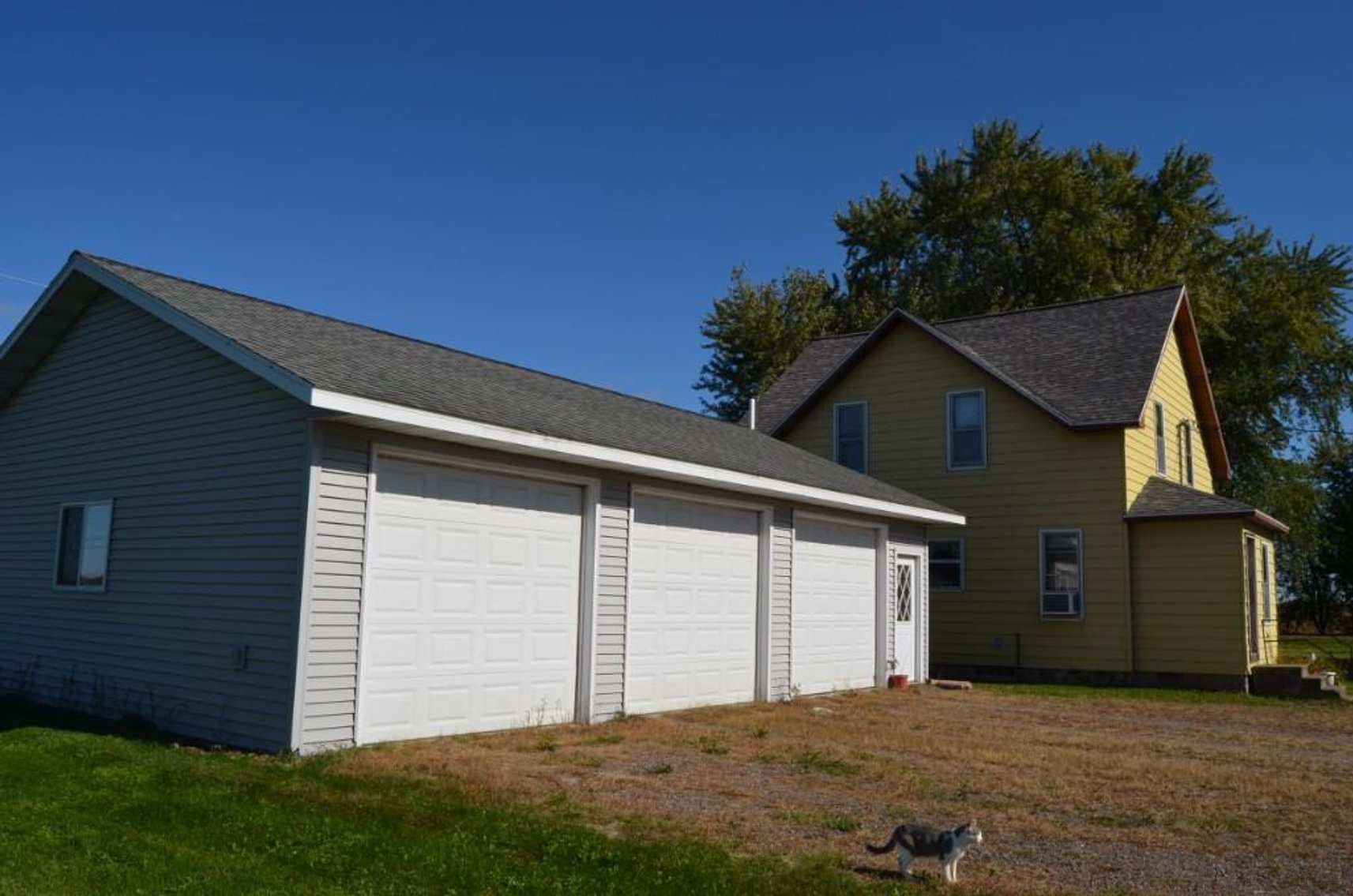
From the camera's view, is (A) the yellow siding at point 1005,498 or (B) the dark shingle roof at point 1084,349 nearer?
(A) the yellow siding at point 1005,498

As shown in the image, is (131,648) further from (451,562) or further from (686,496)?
(686,496)

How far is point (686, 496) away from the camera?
1309 centimetres

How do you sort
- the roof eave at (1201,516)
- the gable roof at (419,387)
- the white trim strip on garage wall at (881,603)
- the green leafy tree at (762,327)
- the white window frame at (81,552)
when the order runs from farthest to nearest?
the green leafy tree at (762,327) < the roof eave at (1201,516) < the white trim strip on garage wall at (881,603) < the white window frame at (81,552) < the gable roof at (419,387)

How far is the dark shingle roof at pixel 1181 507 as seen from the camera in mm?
18422

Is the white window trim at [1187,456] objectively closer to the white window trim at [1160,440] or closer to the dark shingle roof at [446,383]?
the white window trim at [1160,440]

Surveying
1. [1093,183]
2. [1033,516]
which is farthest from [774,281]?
[1033,516]

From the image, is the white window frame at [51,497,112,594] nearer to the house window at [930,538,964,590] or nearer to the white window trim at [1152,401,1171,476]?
the house window at [930,538,964,590]

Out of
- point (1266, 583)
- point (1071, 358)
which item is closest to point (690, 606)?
point (1071, 358)

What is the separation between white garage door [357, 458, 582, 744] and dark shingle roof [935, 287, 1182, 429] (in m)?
11.7

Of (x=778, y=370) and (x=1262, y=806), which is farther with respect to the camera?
(x=778, y=370)

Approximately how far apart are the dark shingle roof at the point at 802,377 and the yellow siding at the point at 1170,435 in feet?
18.9

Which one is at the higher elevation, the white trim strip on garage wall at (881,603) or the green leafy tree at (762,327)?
the green leafy tree at (762,327)

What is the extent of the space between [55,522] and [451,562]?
5234 millimetres

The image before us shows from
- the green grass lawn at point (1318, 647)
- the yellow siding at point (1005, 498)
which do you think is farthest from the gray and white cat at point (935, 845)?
the green grass lawn at point (1318, 647)
